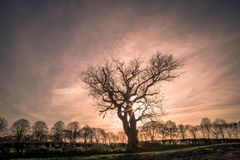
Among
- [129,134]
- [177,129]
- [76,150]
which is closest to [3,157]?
[76,150]

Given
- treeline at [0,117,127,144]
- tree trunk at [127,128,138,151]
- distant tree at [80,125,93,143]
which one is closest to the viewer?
tree trunk at [127,128,138,151]

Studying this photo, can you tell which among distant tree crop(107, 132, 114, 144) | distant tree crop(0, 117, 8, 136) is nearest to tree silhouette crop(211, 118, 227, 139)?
distant tree crop(107, 132, 114, 144)

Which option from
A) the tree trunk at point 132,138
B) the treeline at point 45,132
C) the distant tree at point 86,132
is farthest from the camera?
the distant tree at point 86,132

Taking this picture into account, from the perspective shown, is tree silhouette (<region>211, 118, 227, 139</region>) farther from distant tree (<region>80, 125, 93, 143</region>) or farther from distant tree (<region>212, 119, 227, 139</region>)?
distant tree (<region>80, 125, 93, 143</region>)

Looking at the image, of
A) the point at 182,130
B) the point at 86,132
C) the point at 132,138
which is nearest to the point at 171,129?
the point at 182,130

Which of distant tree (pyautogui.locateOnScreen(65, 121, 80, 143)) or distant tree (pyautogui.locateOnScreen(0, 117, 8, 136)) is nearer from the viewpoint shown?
distant tree (pyautogui.locateOnScreen(0, 117, 8, 136))

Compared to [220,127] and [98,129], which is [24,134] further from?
[220,127]

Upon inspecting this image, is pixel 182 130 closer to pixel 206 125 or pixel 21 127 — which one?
pixel 206 125

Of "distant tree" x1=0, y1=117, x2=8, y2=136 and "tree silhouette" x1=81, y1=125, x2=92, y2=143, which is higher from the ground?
"distant tree" x1=0, y1=117, x2=8, y2=136

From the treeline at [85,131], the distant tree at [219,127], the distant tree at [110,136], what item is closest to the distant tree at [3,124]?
the treeline at [85,131]

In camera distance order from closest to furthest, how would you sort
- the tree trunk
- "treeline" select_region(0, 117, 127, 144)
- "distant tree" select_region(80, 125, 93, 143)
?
the tree trunk
"treeline" select_region(0, 117, 127, 144)
"distant tree" select_region(80, 125, 93, 143)

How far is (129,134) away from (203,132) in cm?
10959

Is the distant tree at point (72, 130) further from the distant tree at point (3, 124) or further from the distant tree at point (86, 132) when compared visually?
the distant tree at point (3, 124)

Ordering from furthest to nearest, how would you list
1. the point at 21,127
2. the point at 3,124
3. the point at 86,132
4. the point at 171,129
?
the point at 86,132 < the point at 171,129 < the point at 21,127 < the point at 3,124
